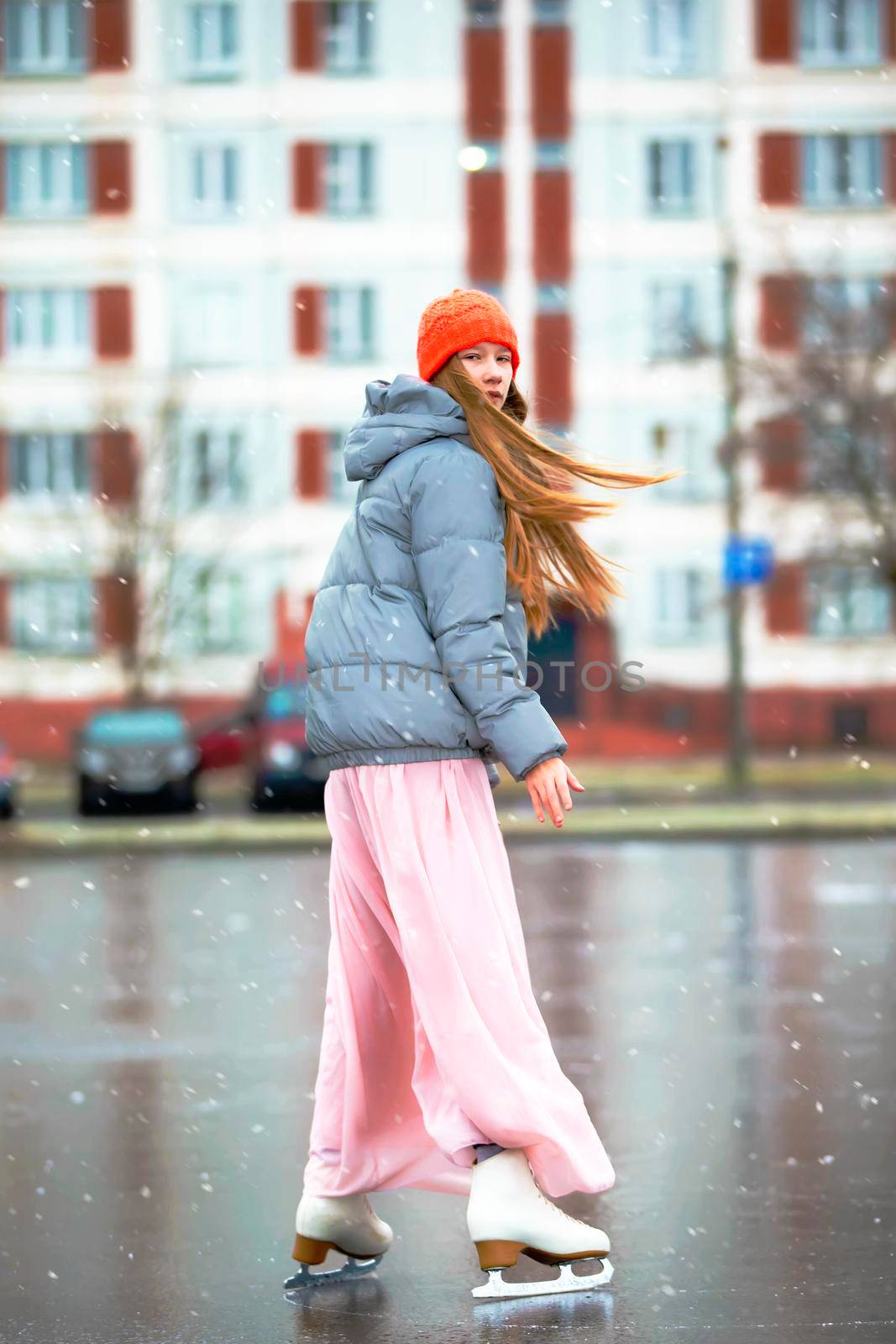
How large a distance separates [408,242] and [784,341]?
27.6 feet

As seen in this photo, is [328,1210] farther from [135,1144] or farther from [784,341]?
[784,341]

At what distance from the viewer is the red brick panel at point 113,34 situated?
4347 cm

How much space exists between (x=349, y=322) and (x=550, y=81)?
6.52m

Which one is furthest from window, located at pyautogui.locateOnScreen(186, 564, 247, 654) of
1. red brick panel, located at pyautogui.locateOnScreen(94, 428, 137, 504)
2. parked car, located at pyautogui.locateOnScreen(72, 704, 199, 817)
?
parked car, located at pyautogui.locateOnScreen(72, 704, 199, 817)

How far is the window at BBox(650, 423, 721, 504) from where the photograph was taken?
41.6m

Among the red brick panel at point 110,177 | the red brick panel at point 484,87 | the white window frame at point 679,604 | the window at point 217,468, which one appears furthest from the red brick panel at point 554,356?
the red brick panel at point 110,177

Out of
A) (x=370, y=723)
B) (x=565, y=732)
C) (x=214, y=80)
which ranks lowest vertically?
(x=565, y=732)

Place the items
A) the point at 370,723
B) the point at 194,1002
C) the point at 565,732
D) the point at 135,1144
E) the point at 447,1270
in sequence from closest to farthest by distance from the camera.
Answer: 1. the point at 370,723
2. the point at 447,1270
3. the point at 135,1144
4. the point at 194,1002
5. the point at 565,732

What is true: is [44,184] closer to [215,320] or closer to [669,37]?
[215,320]

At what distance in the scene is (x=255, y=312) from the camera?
4262cm

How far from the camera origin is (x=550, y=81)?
42.8 meters

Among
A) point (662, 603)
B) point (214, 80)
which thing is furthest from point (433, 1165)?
point (214, 80)

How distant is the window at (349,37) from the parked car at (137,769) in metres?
22.4

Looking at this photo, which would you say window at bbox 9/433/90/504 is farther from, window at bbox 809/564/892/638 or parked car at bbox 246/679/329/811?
parked car at bbox 246/679/329/811
